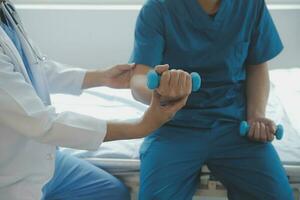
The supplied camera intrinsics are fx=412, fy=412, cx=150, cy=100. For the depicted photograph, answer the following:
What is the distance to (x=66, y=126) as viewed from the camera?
3.28 ft

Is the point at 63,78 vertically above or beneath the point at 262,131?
above

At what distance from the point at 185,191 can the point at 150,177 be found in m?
0.11

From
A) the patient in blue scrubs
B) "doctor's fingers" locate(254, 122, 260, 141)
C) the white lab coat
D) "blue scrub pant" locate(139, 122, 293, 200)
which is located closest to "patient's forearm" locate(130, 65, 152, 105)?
the patient in blue scrubs

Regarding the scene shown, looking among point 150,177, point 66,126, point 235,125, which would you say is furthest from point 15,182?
point 235,125

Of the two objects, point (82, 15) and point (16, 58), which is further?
point (82, 15)

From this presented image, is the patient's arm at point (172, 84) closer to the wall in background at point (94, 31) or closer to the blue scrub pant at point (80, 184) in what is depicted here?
the blue scrub pant at point (80, 184)

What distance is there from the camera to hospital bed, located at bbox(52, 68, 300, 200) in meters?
1.29

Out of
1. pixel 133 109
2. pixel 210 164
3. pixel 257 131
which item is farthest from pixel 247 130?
pixel 133 109

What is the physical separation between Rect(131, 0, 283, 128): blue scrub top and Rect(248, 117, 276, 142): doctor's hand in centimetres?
9

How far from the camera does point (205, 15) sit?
129 cm

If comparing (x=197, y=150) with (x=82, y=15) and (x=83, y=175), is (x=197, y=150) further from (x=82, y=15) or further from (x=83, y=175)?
(x=82, y=15)

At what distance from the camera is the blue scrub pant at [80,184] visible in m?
1.24

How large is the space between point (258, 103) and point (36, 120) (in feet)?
2.42

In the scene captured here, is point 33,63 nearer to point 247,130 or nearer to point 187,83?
point 187,83
